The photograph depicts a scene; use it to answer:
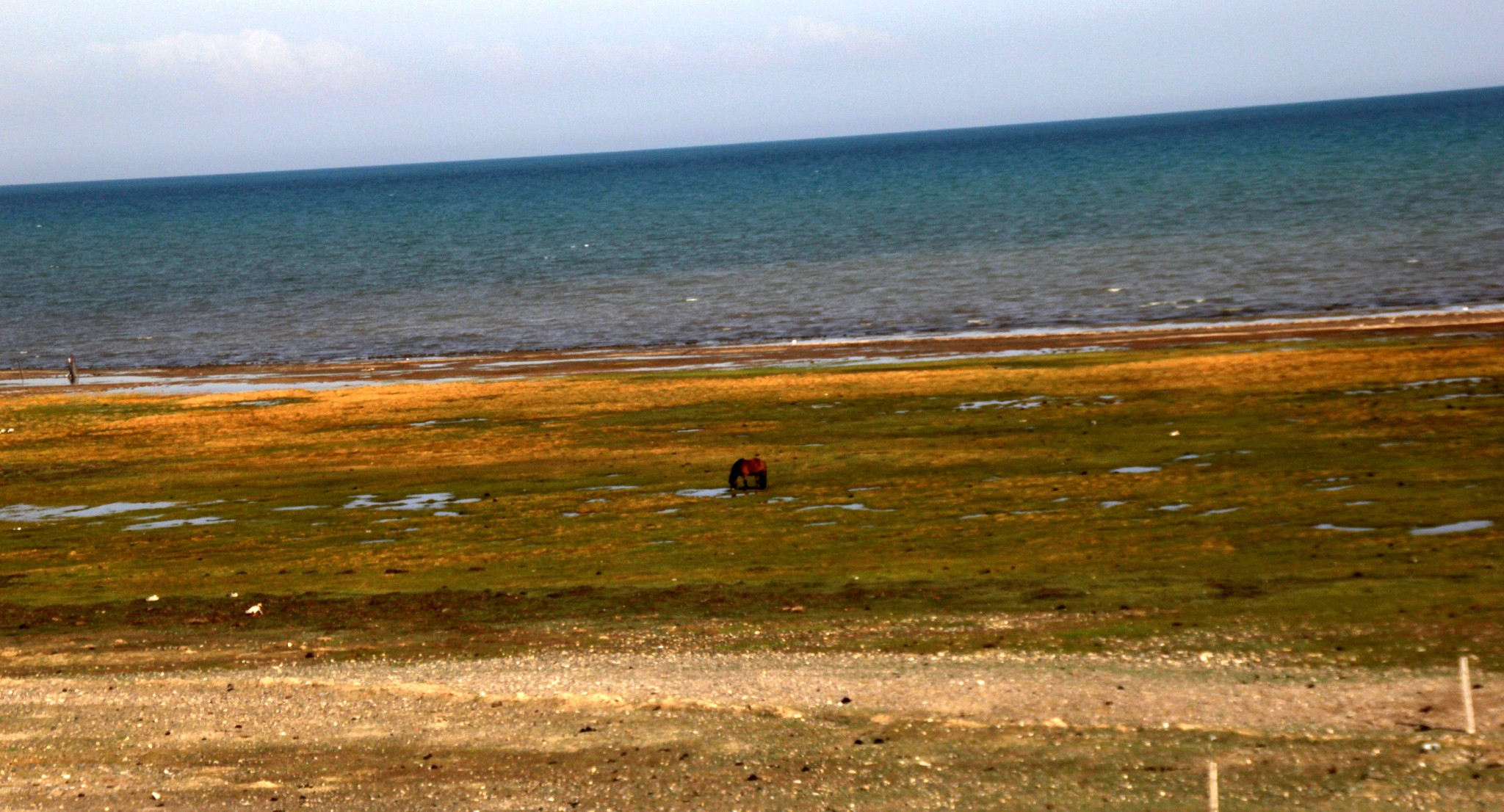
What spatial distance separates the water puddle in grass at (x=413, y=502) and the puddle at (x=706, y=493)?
4599 mm

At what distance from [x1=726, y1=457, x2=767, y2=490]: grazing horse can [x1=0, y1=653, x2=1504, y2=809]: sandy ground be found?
1027 cm

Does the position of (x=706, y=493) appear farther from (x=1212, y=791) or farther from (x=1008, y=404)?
(x=1212, y=791)

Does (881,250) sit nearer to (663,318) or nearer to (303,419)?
(663,318)

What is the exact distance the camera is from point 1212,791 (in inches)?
485

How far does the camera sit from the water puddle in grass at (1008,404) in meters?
37.5

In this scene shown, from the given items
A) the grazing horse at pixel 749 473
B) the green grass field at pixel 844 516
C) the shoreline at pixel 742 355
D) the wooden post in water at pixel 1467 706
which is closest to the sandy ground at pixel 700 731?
the wooden post in water at pixel 1467 706

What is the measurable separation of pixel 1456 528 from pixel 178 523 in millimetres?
24732

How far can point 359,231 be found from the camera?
561ft

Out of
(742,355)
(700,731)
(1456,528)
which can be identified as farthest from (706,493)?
(742,355)

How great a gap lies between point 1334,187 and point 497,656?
397 feet

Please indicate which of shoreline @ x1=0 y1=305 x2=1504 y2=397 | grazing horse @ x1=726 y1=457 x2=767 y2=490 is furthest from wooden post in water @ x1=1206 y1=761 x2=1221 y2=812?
shoreline @ x1=0 y1=305 x2=1504 y2=397

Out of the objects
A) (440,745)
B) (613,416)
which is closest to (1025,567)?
(440,745)

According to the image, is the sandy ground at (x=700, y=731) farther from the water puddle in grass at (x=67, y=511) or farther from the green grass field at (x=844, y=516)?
the water puddle in grass at (x=67, y=511)

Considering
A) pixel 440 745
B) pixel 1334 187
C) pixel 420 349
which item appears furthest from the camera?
pixel 1334 187
